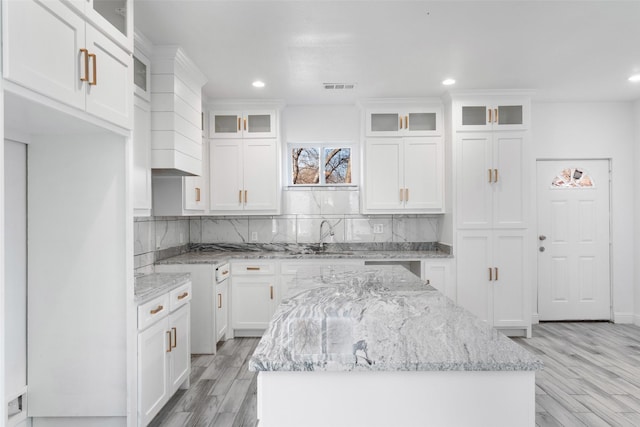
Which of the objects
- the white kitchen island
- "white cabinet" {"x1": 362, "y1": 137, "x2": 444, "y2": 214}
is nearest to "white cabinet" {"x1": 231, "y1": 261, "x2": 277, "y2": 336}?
"white cabinet" {"x1": 362, "y1": 137, "x2": 444, "y2": 214}

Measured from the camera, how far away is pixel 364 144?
4.33 metres

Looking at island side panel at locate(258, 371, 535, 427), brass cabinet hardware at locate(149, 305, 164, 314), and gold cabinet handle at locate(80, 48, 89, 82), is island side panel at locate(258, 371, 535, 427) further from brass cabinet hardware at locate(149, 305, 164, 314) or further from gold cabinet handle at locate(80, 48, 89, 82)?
gold cabinet handle at locate(80, 48, 89, 82)

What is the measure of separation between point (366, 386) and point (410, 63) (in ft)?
9.35

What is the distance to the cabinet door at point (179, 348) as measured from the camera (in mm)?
2568

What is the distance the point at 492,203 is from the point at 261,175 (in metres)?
2.59

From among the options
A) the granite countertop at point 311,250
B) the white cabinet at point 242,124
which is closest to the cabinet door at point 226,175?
the white cabinet at point 242,124

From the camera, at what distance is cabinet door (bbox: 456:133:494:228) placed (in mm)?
4055

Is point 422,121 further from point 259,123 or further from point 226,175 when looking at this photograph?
point 226,175

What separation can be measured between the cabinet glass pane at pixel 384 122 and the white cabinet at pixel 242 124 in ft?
3.75

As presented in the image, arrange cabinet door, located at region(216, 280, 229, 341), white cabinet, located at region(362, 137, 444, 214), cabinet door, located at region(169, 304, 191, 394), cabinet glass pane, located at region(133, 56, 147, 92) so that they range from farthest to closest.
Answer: white cabinet, located at region(362, 137, 444, 214)
cabinet door, located at region(216, 280, 229, 341)
cabinet glass pane, located at region(133, 56, 147, 92)
cabinet door, located at region(169, 304, 191, 394)

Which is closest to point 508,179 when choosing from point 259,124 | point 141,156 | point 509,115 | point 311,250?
point 509,115

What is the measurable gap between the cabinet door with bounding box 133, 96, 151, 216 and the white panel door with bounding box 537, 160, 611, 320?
435 cm

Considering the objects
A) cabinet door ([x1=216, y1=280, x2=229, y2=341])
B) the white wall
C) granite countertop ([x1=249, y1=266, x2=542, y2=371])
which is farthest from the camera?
the white wall

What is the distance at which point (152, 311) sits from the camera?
7.32 ft
